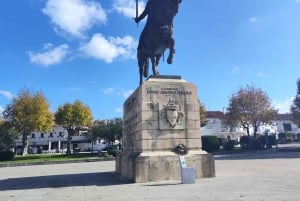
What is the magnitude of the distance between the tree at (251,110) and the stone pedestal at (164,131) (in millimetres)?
40087

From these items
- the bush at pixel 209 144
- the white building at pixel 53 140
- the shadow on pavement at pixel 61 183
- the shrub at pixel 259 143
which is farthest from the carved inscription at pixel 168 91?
the white building at pixel 53 140

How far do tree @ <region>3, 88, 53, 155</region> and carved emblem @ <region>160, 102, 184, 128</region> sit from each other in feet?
132

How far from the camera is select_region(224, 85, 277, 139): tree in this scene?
2028 inches

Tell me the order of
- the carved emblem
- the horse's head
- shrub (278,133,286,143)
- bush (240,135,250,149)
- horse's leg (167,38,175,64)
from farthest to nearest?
1. shrub (278,133,286,143)
2. bush (240,135,250,149)
3. horse's leg (167,38,175,64)
4. the horse's head
5. the carved emblem

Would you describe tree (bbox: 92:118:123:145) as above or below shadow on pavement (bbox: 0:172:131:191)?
above

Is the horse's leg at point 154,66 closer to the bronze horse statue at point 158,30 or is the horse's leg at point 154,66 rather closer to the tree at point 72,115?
the bronze horse statue at point 158,30

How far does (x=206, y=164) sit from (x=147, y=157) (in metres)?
2.31

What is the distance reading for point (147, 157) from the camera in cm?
1211

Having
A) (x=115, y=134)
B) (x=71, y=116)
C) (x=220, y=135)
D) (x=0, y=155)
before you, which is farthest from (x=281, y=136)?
(x=0, y=155)

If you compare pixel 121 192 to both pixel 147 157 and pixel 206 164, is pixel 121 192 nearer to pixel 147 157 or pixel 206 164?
pixel 147 157

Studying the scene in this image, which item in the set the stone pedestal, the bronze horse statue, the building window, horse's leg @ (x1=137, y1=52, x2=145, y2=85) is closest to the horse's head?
the bronze horse statue

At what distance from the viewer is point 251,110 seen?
5216 cm

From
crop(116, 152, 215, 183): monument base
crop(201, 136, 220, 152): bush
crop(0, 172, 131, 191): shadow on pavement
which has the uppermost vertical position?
crop(201, 136, 220, 152): bush

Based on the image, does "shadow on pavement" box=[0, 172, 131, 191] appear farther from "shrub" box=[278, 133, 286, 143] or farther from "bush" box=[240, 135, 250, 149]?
"shrub" box=[278, 133, 286, 143]
